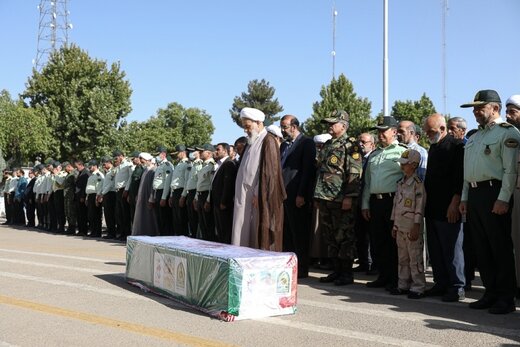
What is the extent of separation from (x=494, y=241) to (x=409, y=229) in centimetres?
109

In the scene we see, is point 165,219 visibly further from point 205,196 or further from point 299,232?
point 299,232

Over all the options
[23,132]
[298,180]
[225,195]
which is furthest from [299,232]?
[23,132]

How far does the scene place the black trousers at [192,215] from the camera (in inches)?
509

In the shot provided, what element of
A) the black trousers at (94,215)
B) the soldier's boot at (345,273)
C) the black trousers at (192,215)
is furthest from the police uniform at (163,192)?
the soldier's boot at (345,273)

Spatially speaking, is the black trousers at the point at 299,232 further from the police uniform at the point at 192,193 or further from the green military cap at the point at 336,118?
the police uniform at the point at 192,193

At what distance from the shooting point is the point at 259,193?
726 cm

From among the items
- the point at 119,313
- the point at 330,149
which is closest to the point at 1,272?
the point at 119,313

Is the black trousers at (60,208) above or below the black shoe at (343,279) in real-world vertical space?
above

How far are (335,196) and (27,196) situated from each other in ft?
50.0

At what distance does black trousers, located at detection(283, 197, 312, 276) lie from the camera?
859 centimetres

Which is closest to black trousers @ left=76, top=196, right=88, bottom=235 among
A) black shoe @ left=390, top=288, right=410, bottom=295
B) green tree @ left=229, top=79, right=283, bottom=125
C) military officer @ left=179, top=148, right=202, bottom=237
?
military officer @ left=179, top=148, right=202, bottom=237

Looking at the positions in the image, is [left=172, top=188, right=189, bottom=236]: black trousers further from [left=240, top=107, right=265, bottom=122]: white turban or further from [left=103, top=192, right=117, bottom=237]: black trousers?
[left=240, top=107, right=265, bottom=122]: white turban

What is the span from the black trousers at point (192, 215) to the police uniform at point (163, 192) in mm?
800

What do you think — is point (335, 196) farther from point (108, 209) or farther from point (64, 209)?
point (64, 209)
